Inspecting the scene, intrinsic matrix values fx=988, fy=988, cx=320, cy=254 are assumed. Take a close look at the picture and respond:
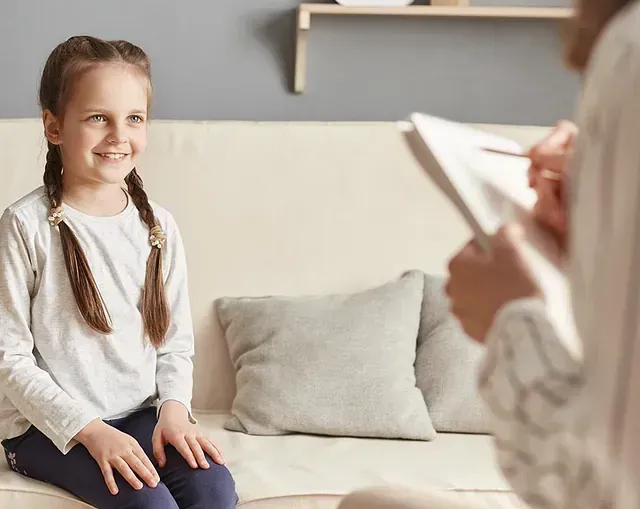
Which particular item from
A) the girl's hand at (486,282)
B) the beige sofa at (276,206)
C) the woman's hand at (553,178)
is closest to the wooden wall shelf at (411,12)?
the beige sofa at (276,206)

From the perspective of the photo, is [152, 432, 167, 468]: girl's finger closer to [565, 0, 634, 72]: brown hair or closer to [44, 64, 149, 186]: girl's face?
[44, 64, 149, 186]: girl's face

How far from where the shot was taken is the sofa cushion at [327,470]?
1583 millimetres

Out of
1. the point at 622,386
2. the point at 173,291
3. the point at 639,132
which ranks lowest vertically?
the point at 173,291

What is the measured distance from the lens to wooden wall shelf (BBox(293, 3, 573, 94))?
2336 millimetres

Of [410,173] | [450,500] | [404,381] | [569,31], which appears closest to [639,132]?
[569,31]

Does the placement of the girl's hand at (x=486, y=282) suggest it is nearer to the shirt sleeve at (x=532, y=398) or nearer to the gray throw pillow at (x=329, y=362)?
the shirt sleeve at (x=532, y=398)

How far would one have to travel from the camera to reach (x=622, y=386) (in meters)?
0.61

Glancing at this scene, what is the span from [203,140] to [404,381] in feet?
2.22

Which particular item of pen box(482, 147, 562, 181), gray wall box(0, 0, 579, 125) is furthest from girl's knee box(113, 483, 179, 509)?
gray wall box(0, 0, 579, 125)

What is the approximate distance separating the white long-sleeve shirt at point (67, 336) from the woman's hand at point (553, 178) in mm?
897

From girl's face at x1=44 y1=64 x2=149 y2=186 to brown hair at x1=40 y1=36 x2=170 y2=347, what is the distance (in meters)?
0.02

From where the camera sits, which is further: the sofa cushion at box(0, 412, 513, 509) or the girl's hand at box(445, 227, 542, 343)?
the sofa cushion at box(0, 412, 513, 509)

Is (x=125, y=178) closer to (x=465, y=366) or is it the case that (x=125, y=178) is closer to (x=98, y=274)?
(x=98, y=274)

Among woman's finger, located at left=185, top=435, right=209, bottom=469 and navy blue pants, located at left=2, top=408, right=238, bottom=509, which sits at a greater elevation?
woman's finger, located at left=185, top=435, right=209, bottom=469
